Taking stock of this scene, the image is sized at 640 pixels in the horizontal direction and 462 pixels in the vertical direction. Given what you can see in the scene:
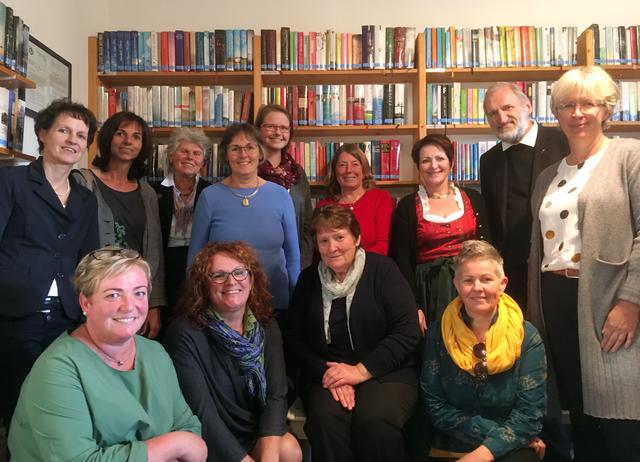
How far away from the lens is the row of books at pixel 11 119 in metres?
2.70

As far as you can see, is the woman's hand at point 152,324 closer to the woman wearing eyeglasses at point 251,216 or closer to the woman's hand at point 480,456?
the woman wearing eyeglasses at point 251,216

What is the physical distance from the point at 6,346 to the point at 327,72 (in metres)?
2.90

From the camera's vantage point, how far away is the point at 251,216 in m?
2.59

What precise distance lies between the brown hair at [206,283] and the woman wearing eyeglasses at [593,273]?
3.73 feet

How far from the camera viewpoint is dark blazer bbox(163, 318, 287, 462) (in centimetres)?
196

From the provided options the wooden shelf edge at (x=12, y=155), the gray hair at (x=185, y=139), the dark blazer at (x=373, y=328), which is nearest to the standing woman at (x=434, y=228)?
the dark blazer at (x=373, y=328)

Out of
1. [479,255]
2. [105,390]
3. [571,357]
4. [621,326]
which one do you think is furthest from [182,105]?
[621,326]

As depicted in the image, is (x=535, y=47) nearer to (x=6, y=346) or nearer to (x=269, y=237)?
(x=269, y=237)

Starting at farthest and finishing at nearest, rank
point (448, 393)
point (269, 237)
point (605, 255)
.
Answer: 1. point (269, 237)
2. point (448, 393)
3. point (605, 255)

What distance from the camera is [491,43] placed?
409cm

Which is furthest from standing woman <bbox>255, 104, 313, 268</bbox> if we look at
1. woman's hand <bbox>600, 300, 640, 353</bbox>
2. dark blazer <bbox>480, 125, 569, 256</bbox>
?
woman's hand <bbox>600, 300, 640, 353</bbox>

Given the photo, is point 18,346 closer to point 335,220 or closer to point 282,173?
point 335,220

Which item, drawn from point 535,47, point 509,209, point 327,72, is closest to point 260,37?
point 327,72

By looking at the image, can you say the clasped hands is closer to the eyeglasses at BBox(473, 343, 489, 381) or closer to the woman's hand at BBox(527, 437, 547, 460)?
the eyeglasses at BBox(473, 343, 489, 381)
